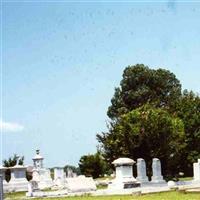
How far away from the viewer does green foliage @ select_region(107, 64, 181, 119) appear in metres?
60.5

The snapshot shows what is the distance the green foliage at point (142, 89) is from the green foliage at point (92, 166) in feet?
A: 19.4

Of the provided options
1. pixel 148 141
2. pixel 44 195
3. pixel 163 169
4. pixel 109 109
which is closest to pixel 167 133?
pixel 148 141

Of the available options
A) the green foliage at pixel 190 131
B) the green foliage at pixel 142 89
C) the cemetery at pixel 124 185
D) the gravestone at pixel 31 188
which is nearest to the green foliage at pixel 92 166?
the green foliage at pixel 142 89

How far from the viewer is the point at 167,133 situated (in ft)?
133

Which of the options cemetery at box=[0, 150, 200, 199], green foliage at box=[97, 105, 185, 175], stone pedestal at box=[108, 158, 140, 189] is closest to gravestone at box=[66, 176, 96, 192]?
cemetery at box=[0, 150, 200, 199]

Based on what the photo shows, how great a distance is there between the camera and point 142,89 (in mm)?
61031

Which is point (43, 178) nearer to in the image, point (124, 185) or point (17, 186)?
point (17, 186)

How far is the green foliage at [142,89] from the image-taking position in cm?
6053

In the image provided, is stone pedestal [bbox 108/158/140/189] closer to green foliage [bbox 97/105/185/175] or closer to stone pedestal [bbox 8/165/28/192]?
green foliage [bbox 97/105/185/175]

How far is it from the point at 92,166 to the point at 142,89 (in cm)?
1110

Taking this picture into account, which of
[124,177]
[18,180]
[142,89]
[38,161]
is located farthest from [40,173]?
[124,177]

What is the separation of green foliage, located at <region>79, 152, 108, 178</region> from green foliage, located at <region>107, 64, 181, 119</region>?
592 cm

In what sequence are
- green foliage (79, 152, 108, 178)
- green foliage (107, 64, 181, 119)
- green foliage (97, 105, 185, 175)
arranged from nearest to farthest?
1. green foliage (97, 105, 185, 175)
2. green foliage (79, 152, 108, 178)
3. green foliage (107, 64, 181, 119)

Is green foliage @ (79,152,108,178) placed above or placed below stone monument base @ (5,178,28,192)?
above
